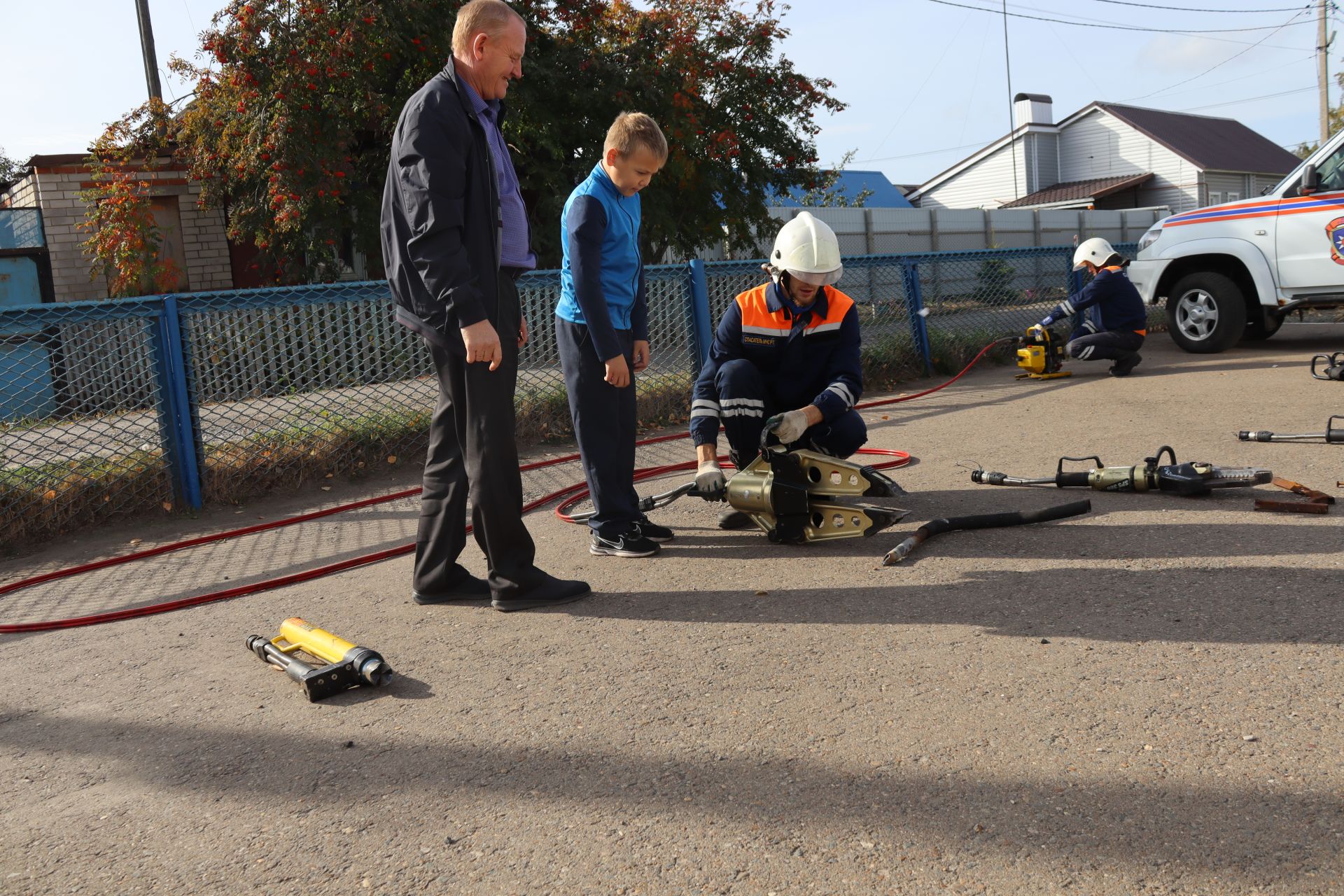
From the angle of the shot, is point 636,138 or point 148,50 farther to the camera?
point 148,50

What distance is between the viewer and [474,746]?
2.86 meters

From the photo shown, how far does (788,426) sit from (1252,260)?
27.0ft

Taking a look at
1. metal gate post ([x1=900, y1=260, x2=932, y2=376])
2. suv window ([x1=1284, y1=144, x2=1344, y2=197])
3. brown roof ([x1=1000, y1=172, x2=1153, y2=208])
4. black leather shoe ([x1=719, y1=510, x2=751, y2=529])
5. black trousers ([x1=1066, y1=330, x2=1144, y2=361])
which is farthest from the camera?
brown roof ([x1=1000, y1=172, x2=1153, y2=208])

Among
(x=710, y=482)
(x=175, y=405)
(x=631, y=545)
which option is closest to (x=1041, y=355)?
(x=710, y=482)

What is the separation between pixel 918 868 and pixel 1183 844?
0.54m

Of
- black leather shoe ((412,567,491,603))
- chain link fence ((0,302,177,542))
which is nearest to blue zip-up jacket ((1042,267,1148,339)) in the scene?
black leather shoe ((412,567,491,603))

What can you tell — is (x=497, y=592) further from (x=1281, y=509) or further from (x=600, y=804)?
(x=1281, y=509)

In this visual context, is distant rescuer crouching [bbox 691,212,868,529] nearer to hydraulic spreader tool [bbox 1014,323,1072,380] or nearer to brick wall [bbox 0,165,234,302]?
hydraulic spreader tool [bbox 1014,323,1072,380]

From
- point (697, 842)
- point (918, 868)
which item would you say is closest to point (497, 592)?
point (697, 842)

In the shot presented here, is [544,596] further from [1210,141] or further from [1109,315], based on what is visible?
[1210,141]

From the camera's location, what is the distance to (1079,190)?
4347 cm

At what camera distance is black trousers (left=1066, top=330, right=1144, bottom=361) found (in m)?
9.80

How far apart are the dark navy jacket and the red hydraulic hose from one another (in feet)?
3.87

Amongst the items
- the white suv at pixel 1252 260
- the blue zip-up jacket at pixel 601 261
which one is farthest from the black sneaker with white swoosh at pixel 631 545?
the white suv at pixel 1252 260
